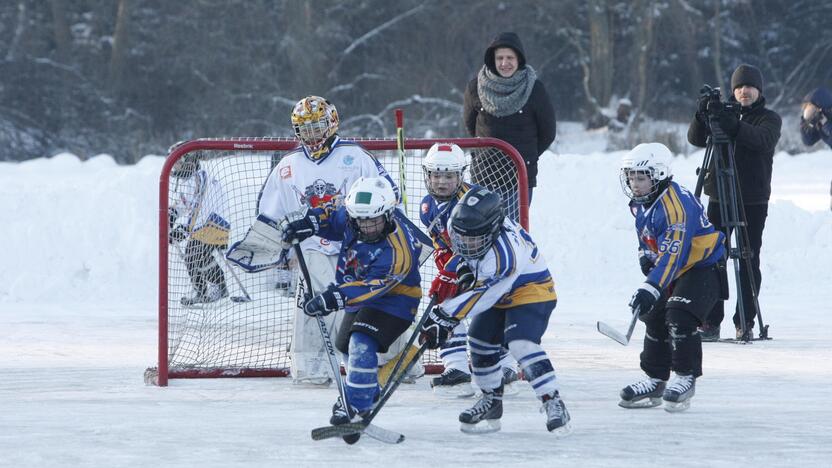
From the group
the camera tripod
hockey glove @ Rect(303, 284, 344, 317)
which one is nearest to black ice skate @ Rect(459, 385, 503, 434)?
hockey glove @ Rect(303, 284, 344, 317)

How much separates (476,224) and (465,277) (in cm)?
24

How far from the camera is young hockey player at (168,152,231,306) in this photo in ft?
22.1

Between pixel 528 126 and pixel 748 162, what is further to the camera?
pixel 748 162

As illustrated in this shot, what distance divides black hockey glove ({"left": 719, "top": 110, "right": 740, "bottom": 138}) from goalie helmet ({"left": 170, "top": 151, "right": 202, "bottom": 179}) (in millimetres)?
2760

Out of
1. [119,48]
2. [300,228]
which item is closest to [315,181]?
[300,228]

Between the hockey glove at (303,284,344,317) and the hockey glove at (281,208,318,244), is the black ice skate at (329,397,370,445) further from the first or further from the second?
the hockey glove at (281,208,318,244)

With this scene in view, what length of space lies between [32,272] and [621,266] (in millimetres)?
4422

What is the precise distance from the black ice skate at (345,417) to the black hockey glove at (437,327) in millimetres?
366

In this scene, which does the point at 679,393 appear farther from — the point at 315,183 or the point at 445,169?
the point at 315,183

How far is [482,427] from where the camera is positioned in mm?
4898

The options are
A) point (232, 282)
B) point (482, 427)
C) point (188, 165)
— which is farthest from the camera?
point (232, 282)

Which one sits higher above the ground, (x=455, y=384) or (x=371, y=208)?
(x=371, y=208)

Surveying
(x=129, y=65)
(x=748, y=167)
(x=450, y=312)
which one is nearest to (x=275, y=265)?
(x=450, y=312)

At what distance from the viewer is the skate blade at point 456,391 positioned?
224 inches
